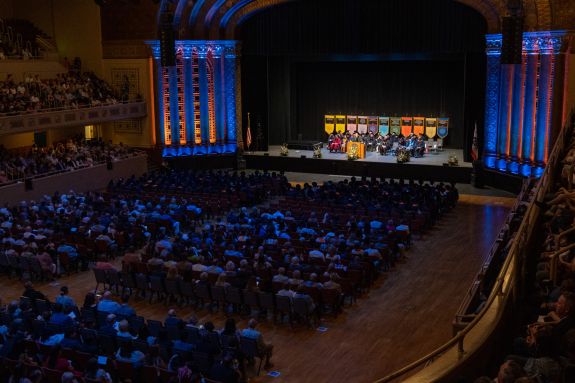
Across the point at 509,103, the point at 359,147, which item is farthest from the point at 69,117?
the point at 509,103

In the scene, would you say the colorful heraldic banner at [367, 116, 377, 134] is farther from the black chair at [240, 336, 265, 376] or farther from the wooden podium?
the black chair at [240, 336, 265, 376]

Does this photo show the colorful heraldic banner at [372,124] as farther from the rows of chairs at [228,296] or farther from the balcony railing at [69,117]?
the rows of chairs at [228,296]

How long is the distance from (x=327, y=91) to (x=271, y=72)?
3148mm

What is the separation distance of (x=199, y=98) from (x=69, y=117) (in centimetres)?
679

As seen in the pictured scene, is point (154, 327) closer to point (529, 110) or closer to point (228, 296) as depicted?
point (228, 296)

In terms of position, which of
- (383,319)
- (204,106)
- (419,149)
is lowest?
(383,319)

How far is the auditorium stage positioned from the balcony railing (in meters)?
5.97

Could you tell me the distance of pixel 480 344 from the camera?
5934mm

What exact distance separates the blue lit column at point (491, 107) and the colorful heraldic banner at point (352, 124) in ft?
28.0

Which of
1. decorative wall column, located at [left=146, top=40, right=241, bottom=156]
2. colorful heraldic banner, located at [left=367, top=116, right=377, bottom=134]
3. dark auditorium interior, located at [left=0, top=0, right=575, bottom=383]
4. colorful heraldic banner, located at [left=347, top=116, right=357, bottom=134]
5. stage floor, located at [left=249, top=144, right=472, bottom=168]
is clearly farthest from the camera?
colorful heraldic banner, located at [left=347, top=116, right=357, bottom=134]

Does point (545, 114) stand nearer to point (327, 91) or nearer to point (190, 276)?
point (327, 91)

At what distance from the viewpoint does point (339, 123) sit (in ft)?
118

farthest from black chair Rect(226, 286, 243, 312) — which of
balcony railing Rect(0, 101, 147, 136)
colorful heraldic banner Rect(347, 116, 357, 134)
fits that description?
colorful heraldic banner Rect(347, 116, 357, 134)

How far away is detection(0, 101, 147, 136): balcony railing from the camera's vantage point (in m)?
25.7
